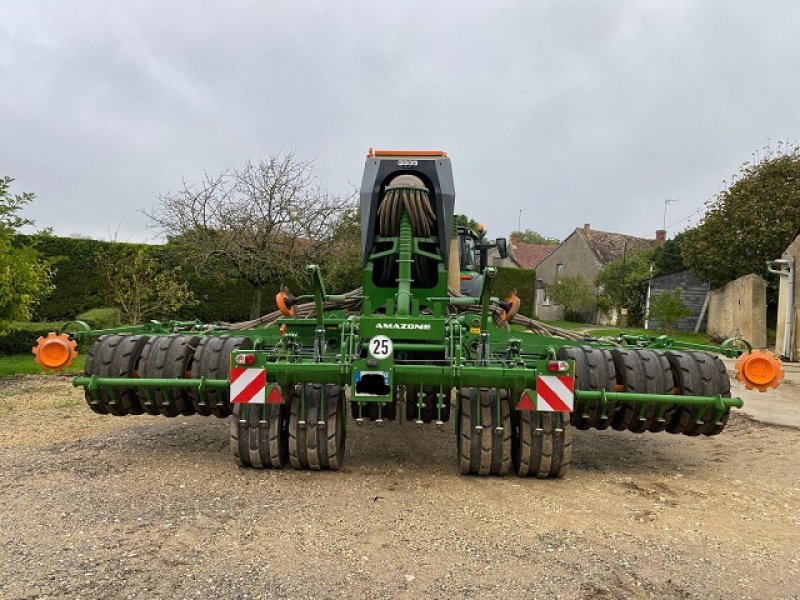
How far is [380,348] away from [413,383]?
1.26 ft

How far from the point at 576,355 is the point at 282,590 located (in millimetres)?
3254

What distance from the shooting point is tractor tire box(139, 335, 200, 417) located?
5457mm

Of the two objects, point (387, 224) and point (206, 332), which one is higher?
point (387, 224)

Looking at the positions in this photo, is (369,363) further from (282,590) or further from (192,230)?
(192,230)

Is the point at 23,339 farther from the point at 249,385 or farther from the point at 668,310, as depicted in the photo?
the point at 668,310

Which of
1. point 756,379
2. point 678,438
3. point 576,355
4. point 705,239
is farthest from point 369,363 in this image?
point 705,239

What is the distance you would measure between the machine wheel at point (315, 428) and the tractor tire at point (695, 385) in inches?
112

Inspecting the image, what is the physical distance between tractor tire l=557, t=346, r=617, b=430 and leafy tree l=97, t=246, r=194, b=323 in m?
12.7

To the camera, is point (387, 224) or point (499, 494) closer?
point (499, 494)

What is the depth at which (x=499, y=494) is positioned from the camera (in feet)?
15.8

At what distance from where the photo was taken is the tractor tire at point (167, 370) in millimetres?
5457

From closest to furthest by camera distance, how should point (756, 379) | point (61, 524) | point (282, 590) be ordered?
point (282, 590), point (61, 524), point (756, 379)

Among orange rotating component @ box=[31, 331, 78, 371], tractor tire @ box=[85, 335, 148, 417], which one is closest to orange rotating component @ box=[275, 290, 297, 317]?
tractor tire @ box=[85, 335, 148, 417]

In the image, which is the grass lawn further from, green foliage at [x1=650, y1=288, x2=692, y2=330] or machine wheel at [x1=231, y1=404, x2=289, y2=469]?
green foliage at [x1=650, y1=288, x2=692, y2=330]
